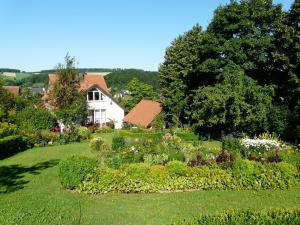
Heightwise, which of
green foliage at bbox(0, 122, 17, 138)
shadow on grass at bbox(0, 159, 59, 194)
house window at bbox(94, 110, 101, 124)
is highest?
house window at bbox(94, 110, 101, 124)

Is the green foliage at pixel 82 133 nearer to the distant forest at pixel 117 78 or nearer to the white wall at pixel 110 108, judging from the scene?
the white wall at pixel 110 108

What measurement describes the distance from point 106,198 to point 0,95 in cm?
2828

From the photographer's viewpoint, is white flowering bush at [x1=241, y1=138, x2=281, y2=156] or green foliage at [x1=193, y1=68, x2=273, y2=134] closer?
white flowering bush at [x1=241, y1=138, x2=281, y2=156]

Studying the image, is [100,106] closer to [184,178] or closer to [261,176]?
[184,178]

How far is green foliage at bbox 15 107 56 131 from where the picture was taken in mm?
35500

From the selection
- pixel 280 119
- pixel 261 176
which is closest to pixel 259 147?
pixel 261 176

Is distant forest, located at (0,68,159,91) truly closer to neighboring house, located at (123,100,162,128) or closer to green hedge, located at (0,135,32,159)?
neighboring house, located at (123,100,162,128)

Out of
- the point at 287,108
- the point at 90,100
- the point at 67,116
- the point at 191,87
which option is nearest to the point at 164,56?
the point at 191,87

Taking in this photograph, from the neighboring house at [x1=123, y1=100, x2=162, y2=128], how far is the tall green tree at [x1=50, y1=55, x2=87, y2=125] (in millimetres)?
7520

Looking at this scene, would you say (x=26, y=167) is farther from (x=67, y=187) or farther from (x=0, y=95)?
(x=0, y=95)

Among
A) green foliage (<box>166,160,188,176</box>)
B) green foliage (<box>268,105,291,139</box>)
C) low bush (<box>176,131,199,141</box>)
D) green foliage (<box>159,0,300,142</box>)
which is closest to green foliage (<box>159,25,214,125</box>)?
green foliage (<box>159,0,300,142</box>)

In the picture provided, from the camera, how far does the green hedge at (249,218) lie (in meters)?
8.35

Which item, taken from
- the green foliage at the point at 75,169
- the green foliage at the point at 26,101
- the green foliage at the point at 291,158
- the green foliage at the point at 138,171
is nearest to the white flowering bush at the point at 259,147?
the green foliage at the point at 291,158

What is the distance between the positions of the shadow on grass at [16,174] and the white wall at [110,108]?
907 inches
